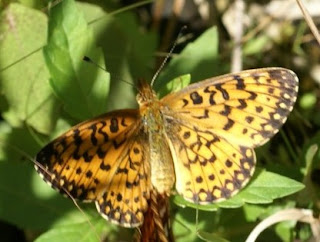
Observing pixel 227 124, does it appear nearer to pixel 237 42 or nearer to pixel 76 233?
pixel 76 233

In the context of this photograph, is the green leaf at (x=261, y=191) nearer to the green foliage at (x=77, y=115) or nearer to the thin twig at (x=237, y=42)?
the green foliage at (x=77, y=115)

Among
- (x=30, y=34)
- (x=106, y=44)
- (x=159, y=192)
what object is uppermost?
(x=30, y=34)

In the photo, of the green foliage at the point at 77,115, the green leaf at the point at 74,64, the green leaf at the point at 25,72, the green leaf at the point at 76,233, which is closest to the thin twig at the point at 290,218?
the green foliage at the point at 77,115

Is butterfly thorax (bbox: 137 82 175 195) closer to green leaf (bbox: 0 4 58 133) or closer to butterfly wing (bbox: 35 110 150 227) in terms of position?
butterfly wing (bbox: 35 110 150 227)

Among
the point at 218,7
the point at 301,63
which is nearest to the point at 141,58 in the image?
the point at 218,7

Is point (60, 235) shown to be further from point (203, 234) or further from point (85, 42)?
point (85, 42)

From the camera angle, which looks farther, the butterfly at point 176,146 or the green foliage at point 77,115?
the green foliage at point 77,115

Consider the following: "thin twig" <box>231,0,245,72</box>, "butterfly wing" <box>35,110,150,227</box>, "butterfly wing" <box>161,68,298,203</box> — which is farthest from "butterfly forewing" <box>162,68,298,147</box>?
"thin twig" <box>231,0,245,72</box>
